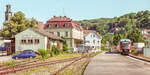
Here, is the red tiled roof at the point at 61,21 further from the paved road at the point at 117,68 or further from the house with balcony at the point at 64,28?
the paved road at the point at 117,68

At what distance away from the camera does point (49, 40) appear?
46.6m

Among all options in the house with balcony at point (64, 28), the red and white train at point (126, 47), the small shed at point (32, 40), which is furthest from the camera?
the house with balcony at point (64, 28)

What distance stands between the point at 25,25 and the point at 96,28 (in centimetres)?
14739

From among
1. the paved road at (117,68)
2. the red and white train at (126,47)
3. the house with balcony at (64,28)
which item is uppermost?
the house with balcony at (64,28)

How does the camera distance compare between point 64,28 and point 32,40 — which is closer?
point 32,40

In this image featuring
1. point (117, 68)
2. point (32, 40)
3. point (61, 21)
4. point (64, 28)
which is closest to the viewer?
point (117, 68)

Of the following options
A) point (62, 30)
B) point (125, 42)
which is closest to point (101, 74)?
point (125, 42)

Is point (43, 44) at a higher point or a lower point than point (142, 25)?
lower

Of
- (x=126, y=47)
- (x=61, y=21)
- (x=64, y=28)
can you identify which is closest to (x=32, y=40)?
(x=126, y=47)

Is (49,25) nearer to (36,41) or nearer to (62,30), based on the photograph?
(62,30)

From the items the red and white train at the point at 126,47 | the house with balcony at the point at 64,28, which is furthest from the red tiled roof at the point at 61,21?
the red and white train at the point at 126,47

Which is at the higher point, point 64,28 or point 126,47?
point 64,28

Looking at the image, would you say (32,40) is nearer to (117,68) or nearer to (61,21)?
(61,21)

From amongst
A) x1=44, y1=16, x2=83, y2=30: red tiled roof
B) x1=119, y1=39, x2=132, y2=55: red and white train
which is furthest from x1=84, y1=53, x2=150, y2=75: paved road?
x1=44, y1=16, x2=83, y2=30: red tiled roof
